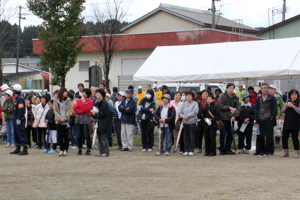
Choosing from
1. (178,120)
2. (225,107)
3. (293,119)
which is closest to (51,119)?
(178,120)

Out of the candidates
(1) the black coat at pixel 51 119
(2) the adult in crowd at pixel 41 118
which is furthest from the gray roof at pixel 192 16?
(1) the black coat at pixel 51 119

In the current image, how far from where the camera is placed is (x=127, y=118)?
47.1ft

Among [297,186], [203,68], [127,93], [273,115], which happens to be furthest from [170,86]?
[297,186]

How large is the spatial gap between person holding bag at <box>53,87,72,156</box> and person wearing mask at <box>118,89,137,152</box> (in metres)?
1.88

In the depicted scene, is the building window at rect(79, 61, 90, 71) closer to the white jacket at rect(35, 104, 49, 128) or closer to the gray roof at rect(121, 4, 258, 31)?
the gray roof at rect(121, 4, 258, 31)

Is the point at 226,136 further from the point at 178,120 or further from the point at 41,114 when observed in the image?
the point at 41,114

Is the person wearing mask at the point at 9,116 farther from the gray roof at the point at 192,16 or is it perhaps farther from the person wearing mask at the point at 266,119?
the gray roof at the point at 192,16

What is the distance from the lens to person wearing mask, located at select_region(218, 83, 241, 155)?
13.3 meters

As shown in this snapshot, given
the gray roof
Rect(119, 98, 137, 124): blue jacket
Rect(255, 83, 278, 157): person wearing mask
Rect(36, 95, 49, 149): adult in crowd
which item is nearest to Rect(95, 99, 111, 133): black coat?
Rect(119, 98, 137, 124): blue jacket

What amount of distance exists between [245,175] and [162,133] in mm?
4446

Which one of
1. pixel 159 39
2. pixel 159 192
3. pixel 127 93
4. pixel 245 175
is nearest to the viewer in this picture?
pixel 159 192

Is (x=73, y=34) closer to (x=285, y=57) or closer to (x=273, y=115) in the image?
(x=285, y=57)

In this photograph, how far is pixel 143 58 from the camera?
35.8 meters

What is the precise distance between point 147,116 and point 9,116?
17.4 feet
